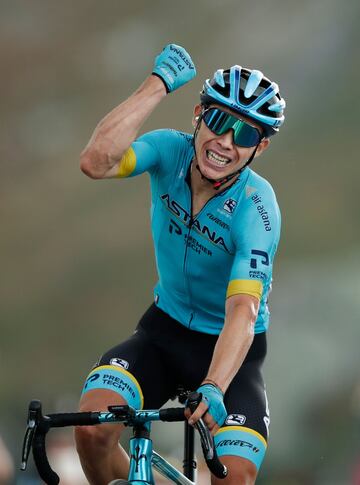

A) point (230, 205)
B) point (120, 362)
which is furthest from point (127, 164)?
point (120, 362)

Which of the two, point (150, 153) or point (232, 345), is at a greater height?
point (150, 153)

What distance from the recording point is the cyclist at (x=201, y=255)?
3725 millimetres

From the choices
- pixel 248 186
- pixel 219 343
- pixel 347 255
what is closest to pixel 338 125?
pixel 347 255

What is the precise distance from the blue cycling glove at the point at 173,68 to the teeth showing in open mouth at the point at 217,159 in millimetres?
281

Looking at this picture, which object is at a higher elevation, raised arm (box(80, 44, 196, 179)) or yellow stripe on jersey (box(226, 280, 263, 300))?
raised arm (box(80, 44, 196, 179))

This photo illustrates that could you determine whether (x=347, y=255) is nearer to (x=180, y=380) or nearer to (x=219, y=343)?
(x=180, y=380)

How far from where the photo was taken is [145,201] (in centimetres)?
831

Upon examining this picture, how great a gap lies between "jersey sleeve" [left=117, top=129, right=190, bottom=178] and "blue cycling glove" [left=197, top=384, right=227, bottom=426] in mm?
946

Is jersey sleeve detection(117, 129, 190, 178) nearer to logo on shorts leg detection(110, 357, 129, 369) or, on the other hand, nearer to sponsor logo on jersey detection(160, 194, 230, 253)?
sponsor logo on jersey detection(160, 194, 230, 253)

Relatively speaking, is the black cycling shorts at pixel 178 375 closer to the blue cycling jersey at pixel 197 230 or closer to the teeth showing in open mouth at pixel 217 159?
the blue cycling jersey at pixel 197 230

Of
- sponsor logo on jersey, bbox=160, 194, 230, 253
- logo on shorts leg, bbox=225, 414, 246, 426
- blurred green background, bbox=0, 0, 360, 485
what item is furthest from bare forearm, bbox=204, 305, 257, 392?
blurred green background, bbox=0, 0, 360, 485

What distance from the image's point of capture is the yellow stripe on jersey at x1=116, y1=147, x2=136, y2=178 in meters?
3.88

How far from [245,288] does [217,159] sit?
20.6 inches

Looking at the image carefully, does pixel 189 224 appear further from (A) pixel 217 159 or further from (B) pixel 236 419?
(B) pixel 236 419
